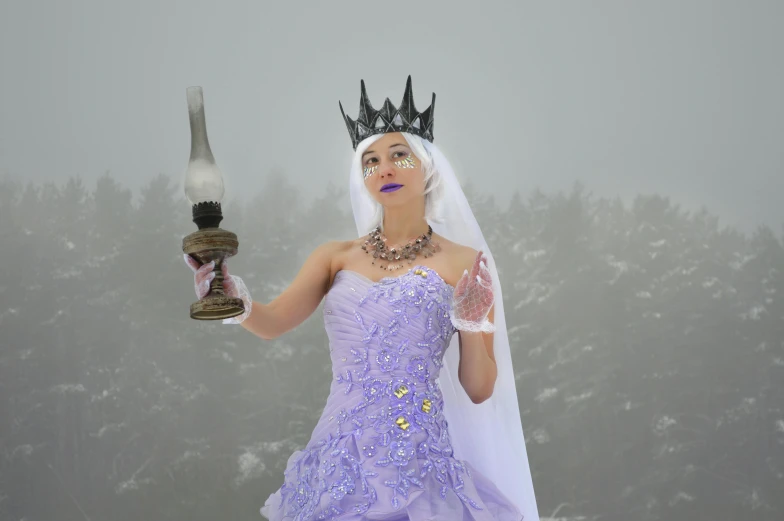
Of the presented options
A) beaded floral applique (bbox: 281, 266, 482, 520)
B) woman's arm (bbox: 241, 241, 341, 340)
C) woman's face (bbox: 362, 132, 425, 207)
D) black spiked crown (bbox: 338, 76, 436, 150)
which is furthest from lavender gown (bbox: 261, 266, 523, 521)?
black spiked crown (bbox: 338, 76, 436, 150)

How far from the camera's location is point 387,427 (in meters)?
2.76

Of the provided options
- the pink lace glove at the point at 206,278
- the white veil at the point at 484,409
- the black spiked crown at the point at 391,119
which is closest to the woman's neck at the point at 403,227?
the white veil at the point at 484,409

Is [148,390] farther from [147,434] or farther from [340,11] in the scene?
[340,11]

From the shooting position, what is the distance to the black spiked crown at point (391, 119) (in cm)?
319

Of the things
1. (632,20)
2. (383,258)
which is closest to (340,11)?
(632,20)

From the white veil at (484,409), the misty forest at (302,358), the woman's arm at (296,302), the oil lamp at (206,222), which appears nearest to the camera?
the oil lamp at (206,222)

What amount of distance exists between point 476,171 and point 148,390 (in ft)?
9.71

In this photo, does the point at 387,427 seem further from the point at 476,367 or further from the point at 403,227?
the point at 403,227

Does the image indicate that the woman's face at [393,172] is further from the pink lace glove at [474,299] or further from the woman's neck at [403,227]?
the pink lace glove at [474,299]

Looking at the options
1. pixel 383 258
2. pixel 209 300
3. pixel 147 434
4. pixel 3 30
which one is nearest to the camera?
pixel 209 300

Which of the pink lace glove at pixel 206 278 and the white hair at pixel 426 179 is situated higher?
the white hair at pixel 426 179

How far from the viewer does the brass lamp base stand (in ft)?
7.80

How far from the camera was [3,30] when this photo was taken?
22.3 ft

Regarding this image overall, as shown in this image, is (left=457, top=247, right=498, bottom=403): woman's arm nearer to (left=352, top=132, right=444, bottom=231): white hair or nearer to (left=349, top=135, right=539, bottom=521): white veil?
(left=349, top=135, right=539, bottom=521): white veil
